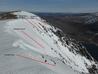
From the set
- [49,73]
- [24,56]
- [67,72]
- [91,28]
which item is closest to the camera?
[49,73]

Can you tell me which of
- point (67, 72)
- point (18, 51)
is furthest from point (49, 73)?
point (18, 51)

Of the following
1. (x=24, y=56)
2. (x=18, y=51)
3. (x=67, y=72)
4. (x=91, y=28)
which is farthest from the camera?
(x=91, y=28)

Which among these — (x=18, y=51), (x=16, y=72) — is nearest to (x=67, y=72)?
(x=16, y=72)

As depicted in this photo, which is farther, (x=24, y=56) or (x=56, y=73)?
(x=24, y=56)

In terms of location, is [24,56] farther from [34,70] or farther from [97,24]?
[97,24]

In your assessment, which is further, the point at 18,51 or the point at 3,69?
the point at 18,51

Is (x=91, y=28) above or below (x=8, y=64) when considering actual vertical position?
below

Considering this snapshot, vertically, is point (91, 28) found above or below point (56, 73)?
below

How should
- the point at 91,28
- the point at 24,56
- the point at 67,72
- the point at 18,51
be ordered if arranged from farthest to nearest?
1. the point at 91,28
2. the point at 18,51
3. the point at 24,56
4. the point at 67,72

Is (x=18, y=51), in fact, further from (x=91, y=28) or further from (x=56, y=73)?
(x=91, y=28)
